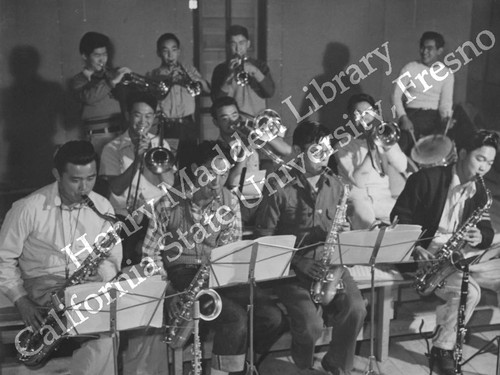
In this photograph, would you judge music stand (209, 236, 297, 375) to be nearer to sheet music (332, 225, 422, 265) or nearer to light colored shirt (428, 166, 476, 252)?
sheet music (332, 225, 422, 265)

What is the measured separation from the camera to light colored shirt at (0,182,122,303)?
155 inches

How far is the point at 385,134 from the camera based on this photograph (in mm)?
5355

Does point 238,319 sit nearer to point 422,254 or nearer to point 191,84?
point 422,254

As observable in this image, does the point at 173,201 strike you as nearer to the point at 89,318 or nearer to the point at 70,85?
the point at 89,318

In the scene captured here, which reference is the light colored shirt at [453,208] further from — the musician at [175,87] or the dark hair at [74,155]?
the dark hair at [74,155]

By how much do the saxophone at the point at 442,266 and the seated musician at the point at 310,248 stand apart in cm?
51

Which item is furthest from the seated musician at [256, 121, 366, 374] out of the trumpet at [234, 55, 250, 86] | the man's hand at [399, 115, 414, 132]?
the man's hand at [399, 115, 414, 132]

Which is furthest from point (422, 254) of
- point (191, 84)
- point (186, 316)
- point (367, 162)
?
point (191, 84)

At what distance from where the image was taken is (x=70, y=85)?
20.5 feet

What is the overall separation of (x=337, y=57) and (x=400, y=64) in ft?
2.20

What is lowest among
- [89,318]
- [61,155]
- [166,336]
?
[166,336]

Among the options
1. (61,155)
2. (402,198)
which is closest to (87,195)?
(61,155)

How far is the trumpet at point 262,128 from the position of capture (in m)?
5.09

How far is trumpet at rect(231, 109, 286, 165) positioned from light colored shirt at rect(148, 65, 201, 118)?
0.72 meters
